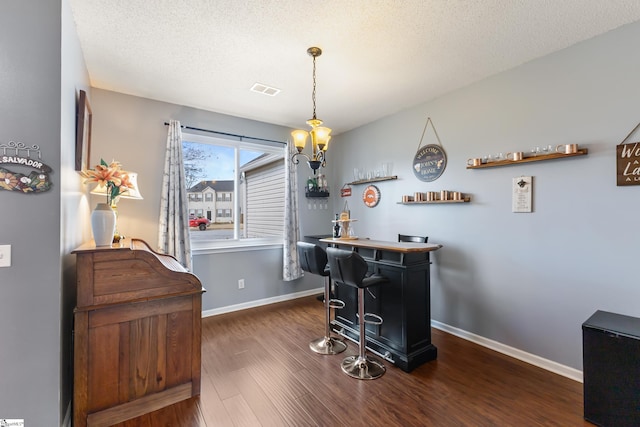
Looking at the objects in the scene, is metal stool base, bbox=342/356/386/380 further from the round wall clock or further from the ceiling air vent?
the ceiling air vent

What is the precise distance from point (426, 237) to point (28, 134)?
3446 millimetres

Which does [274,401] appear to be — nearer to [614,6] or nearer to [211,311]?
[211,311]

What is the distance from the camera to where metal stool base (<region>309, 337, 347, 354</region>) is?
283 cm

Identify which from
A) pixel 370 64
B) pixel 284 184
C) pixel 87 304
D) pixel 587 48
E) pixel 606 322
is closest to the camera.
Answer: pixel 87 304

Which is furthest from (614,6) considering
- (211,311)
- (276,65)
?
(211,311)

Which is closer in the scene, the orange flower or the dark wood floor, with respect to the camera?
the dark wood floor

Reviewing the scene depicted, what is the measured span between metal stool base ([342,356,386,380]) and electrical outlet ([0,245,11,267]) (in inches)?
94.5

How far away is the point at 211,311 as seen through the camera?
3818 millimetres

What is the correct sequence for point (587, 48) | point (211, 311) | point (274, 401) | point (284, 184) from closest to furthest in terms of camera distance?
point (274, 401)
point (587, 48)
point (211, 311)
point (284, 184)

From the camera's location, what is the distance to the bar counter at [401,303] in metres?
2.53

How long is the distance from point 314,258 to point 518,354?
2.14m

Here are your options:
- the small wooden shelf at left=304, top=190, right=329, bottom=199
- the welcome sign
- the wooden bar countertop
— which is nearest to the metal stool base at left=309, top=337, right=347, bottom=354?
the wooden bar countertop

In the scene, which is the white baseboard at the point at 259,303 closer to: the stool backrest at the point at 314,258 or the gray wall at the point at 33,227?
the stool backrest at the point at 314,258

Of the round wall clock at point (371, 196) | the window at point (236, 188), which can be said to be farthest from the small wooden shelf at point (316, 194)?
the round wall clock at point (371, 196)
